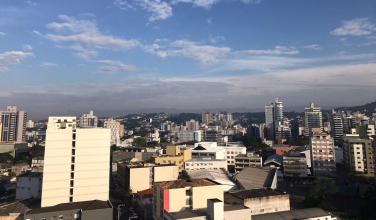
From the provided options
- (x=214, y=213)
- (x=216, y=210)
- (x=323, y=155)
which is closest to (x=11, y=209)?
(x=214, y=213)

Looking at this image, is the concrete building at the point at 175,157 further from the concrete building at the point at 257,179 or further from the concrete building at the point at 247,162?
the concrete building at the point at 257,179

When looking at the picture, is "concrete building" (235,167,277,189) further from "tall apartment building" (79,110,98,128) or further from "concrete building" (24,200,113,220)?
"tall apartment building" (79,110,98,128)

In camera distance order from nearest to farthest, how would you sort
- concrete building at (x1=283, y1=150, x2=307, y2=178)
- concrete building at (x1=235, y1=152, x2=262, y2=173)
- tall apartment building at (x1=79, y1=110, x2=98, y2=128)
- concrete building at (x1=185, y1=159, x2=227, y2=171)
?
1. concrete building at (x1=283, y1=150, x2=307, y2=178)
2. concrete building at (x1=185, y1=159, x2=227, y2=171)
3. concrete building at (x1=235, y1=152, x2=262, y2=173)
4. tall apartment building at (x1=79, y1=110, x2=98, y2=128)

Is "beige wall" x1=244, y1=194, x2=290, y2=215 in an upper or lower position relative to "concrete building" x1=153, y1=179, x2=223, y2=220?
lower

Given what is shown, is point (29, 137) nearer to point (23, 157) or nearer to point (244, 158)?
point (23, 157)

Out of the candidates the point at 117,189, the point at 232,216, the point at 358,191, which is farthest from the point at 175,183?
the point at 358,191

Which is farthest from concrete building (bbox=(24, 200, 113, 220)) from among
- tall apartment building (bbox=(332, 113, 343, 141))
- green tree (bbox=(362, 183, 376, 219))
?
tall apartment building (bbox=(332, 113, 343, 141))

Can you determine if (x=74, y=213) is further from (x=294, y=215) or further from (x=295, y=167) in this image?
(x=295, y=167)

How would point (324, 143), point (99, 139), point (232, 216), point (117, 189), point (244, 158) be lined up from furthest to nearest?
point (244, 158) → point (324, 143) → point (117, 189) → point (99, 139) → point (232, 216)
